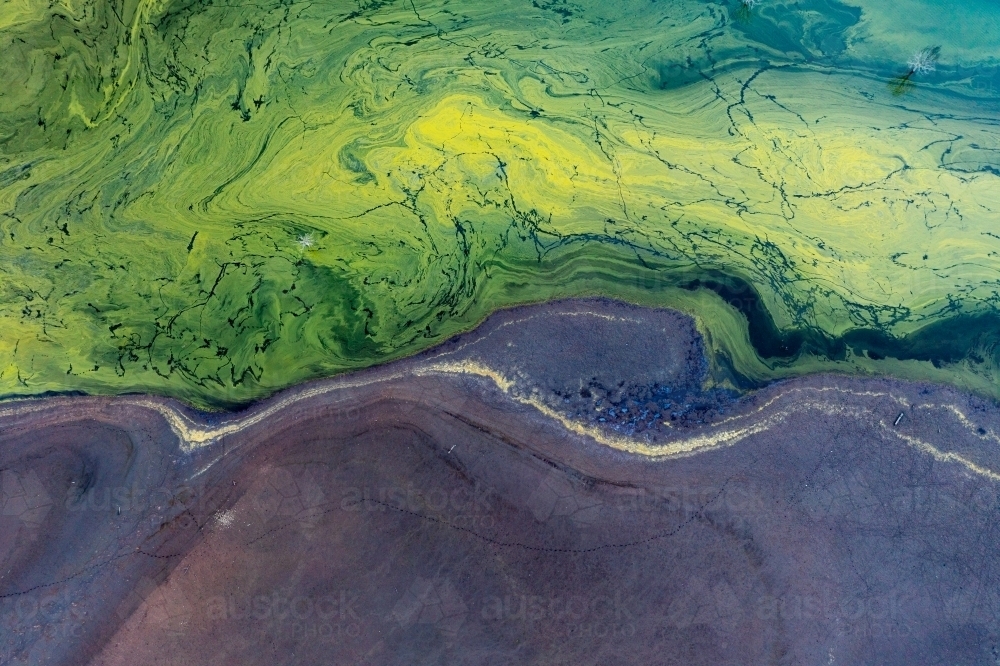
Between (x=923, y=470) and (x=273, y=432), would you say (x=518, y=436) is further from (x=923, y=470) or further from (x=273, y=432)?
(x=923, y=470)

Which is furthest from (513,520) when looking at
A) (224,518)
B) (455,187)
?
(455,187)

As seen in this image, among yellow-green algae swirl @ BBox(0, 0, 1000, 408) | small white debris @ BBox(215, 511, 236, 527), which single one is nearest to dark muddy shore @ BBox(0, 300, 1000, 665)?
small white debris @ BBox(215, 511, 236, 527)

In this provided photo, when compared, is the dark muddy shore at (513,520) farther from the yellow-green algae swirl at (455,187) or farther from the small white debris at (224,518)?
the yellow-green algae swirl at (455,187)

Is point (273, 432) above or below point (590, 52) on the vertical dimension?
below

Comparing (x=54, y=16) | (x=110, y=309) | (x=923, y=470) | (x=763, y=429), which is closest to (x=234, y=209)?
(x=110, y=309)

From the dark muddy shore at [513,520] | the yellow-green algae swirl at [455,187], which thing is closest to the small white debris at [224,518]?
the dark muddy shore at [513,520]

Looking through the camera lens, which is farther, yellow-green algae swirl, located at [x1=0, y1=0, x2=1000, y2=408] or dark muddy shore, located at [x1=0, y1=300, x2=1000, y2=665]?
yellow-green algae swirl, located at [x1=0, y1=0, x2=1000, y2=408]

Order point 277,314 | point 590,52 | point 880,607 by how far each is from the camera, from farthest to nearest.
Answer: point 590,52
point 277,314
point 880,607

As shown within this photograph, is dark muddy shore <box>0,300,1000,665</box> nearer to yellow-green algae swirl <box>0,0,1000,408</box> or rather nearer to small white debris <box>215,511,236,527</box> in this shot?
small white debris <box>215,511,236,527</box>

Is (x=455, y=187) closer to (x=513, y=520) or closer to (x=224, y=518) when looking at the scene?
(x=513, y=520)
